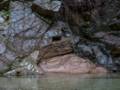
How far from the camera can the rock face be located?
725 centimetres

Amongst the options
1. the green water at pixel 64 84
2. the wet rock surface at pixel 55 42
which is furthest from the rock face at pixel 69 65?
the green water at pixel 64 84

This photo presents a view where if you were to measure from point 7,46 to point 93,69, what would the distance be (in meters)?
2.06

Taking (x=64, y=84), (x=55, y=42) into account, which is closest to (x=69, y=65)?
(x=55, y=42)

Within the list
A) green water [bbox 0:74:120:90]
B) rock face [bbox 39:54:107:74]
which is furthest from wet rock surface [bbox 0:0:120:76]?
green water [bbox 0:74:120:90]

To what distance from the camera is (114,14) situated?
8.41m

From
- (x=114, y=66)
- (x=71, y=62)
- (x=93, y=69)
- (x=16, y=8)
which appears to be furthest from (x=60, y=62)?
(x=16, y=8)

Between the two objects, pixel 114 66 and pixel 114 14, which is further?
pixel 114 14

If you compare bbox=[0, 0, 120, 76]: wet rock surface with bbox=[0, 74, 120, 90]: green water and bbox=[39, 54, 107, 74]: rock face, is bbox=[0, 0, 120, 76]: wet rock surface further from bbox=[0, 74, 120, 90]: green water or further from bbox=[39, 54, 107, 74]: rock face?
bbox=[0, 74, 120, 90]: green water

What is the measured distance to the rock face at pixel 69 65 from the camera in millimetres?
7248

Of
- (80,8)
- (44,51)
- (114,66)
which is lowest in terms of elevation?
(114,66)

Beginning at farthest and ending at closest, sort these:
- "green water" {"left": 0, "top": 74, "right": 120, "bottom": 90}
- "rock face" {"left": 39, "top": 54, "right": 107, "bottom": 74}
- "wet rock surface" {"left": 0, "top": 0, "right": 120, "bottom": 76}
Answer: "wet rock surface" {"left": 0, "top": 0, "right": 120, "bottom": 76} → "rock face" {"left": 39, "top": 54, "right": 107, "bottom": 74} → "green water" {"left": 0, "top": 74, "right": 120, "bottom": 90}

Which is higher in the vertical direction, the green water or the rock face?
the green water

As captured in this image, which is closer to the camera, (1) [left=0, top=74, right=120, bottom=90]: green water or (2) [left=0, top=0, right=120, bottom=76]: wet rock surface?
(1) [left=0, top=74, right=120, bottom=90]: green water

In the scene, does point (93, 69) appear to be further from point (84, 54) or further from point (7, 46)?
point (7, 46)
